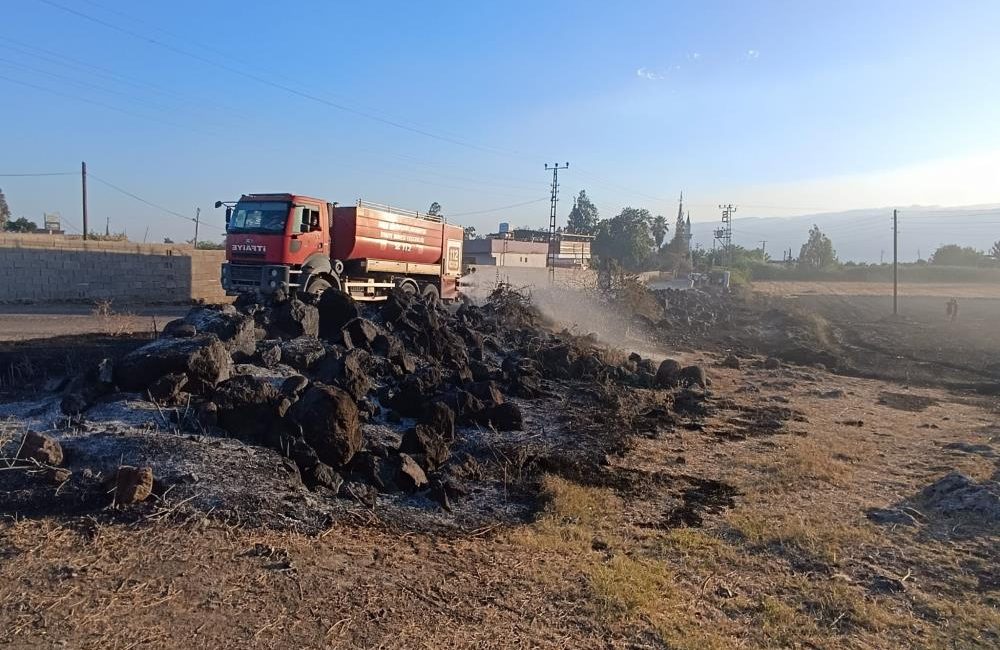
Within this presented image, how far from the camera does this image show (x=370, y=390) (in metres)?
9.62

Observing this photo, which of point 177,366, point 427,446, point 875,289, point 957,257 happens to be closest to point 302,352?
point 177,366

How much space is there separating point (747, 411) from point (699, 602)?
829cm

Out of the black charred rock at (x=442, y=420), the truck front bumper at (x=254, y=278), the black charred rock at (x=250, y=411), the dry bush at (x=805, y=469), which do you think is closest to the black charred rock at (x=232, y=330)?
the black charred rock at (x=250, y=411)

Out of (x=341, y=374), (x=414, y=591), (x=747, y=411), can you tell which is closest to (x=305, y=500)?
(x=414, y=591)

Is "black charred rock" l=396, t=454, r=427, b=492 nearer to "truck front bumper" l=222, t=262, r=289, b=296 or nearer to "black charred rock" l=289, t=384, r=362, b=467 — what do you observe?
"black charred rock" l=289, t=384, r=362, b=467

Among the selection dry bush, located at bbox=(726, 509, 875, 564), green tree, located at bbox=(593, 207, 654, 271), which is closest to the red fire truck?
dry bush, located at bbox=(726, 509, 875, 564)

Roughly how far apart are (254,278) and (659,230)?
260 ft

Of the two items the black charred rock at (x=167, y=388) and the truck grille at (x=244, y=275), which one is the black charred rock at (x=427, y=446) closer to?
the black charred rock at (x=167, y=388)

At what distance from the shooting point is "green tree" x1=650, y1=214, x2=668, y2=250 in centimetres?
8793

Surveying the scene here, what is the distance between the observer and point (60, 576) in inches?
165

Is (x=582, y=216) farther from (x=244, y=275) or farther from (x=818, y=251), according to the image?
(x=244, y=275)

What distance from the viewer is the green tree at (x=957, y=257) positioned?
270 ft

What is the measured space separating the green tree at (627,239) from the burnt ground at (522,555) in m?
69.1

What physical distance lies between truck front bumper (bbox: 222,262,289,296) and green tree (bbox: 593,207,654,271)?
62552 millimetres
